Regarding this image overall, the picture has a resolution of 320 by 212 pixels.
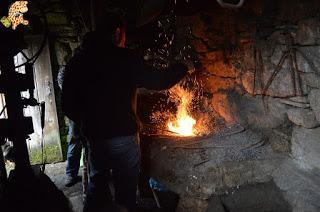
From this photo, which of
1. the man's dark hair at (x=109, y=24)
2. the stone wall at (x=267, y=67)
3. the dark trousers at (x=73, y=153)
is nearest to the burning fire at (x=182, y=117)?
the stone wall at (x=267, y=67)

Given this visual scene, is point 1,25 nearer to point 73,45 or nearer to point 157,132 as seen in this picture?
point 157,132

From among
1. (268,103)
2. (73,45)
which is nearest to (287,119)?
(268,103)

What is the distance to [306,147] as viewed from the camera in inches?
178

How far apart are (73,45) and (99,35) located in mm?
3566

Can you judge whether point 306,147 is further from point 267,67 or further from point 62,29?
point 62,29

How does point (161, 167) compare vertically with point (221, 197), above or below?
above

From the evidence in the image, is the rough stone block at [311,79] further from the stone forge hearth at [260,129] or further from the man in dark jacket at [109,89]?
the man in dark jacket at [109,89]

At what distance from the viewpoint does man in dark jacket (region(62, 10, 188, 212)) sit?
3668 mm

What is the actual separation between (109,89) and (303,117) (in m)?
2.60

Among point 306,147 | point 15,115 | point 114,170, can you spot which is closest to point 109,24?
point 15,115

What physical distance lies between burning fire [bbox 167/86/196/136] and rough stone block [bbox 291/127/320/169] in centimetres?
185

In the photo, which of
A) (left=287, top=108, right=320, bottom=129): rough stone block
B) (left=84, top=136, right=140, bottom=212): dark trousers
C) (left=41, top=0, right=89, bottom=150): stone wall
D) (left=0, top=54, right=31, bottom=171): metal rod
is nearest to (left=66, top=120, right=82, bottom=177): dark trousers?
(left=41, top=0, right=89, bottom=150): stone wall

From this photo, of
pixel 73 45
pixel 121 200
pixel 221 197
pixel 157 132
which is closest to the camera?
pixel 121 200

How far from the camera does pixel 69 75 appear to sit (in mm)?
3770
